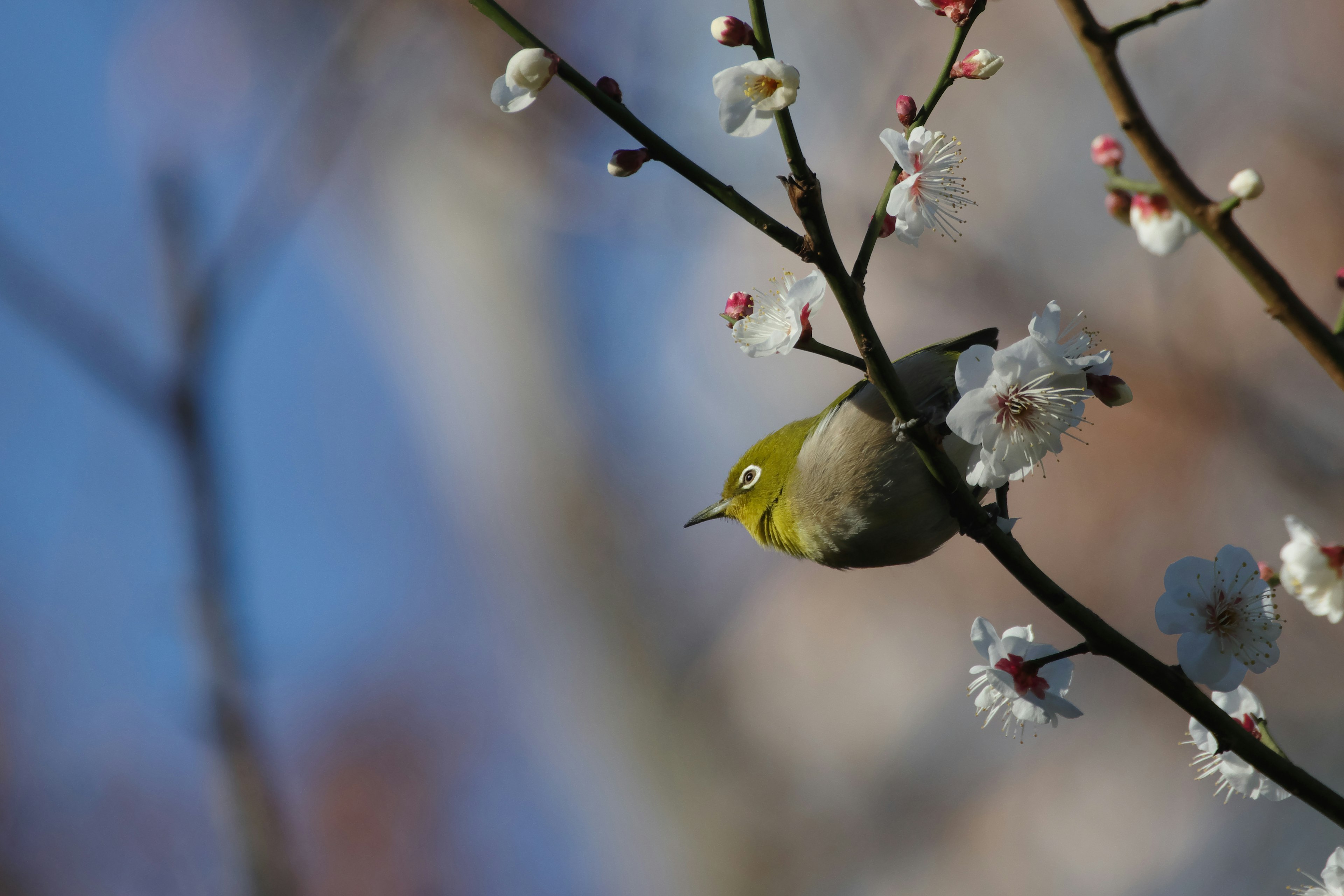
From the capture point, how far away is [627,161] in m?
0.95

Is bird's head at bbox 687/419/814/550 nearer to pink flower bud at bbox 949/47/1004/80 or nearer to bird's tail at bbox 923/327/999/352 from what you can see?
bird's tail at bbox 923/327/999/352

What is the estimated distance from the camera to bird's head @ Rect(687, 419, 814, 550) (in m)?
1.92

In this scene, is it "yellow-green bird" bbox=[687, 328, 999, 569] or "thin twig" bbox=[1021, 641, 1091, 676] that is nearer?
"thin twig" bbox=[1021, 641, 1091, 676]

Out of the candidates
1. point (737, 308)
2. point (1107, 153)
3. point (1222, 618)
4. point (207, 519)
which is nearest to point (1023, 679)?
point (1222, 618)

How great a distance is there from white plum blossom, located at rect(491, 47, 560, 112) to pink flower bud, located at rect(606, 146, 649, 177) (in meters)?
0.11

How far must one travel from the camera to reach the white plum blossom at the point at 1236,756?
105 centimetres

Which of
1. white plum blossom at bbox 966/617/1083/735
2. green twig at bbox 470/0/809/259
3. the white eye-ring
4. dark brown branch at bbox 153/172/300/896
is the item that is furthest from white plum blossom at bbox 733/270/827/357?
dark brown branch at bbox 153/172/300/896

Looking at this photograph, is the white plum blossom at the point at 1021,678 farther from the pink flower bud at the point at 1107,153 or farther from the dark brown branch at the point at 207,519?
the dark brown branch at the point at 207,519

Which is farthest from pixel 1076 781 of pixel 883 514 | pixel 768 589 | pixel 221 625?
pixel 221 625

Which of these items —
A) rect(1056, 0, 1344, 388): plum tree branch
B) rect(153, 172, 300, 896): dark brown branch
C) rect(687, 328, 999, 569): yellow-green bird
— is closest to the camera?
rect(1056, 0, 1344, 388): plum tree branch

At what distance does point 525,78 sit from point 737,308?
37 cm

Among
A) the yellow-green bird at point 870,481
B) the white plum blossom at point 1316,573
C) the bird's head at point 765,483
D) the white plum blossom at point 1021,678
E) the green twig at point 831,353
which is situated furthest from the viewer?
the bird's head at point 765,483

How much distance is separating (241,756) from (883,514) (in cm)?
215

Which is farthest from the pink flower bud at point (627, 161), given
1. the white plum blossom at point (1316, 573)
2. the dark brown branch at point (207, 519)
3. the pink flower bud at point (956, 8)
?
the dark brown branch at point (207, 519)
